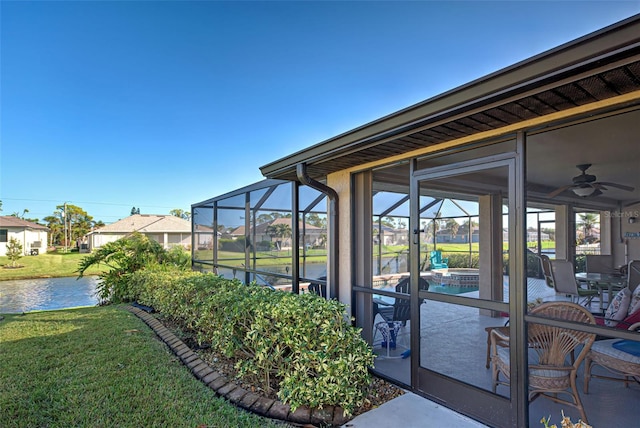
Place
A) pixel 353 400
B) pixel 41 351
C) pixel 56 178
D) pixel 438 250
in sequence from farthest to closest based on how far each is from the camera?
pixel 56 178 < pixel 41 351 < pixel 438 250 < pixel 353 400

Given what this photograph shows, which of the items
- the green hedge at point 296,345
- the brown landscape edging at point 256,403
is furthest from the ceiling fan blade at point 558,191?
the brown landscape edging at point 256,403

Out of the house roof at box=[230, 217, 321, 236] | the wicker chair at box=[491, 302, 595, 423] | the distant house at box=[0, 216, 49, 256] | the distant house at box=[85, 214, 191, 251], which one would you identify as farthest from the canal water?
the distant house at box=[85, 214, 191, 251]

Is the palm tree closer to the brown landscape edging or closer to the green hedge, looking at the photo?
the green hedge

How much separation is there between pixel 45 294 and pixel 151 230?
63.1ft

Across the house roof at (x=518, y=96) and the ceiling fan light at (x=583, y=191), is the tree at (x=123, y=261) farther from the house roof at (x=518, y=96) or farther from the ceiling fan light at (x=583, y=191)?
the ceiling fan light at (x=583, y=191)

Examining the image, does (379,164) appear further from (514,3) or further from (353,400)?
(514,3)

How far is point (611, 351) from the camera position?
107 inches

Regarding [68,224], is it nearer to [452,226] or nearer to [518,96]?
[452,226]

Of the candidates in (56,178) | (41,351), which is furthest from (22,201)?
(41,351)

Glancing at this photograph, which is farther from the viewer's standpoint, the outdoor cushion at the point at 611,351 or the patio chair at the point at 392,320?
the patio chair at the point at 392,320

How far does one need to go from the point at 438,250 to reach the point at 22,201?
5982 centimetres

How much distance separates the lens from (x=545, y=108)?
2336 millimetres

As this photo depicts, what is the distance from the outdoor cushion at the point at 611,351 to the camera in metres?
2.61

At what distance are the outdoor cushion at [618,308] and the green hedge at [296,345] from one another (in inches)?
74.0
